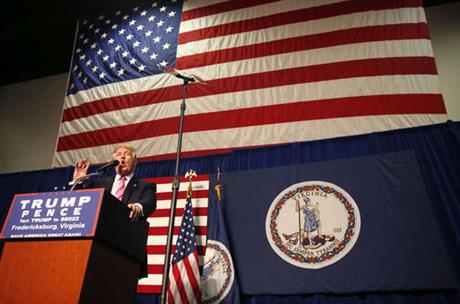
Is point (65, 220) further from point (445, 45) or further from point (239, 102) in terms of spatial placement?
point (445, 45)

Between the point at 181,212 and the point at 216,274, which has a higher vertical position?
the point at 181,212

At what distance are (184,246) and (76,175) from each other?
64.8 inches

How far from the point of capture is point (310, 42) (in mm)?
4527

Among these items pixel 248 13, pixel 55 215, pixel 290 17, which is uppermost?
pixel 248 13

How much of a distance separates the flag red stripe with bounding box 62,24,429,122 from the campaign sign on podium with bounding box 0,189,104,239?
10.7ft

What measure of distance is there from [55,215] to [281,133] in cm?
299

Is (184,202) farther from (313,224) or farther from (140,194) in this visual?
(140,194)

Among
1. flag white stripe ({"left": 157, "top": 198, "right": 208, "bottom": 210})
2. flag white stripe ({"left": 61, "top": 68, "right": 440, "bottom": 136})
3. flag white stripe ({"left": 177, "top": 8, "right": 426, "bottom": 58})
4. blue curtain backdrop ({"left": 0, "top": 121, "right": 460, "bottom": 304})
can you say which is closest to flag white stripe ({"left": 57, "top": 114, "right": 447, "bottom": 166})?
blue curtain backdrop ({"left": 0, "top": 121, "right": 460, "bottom": 304})

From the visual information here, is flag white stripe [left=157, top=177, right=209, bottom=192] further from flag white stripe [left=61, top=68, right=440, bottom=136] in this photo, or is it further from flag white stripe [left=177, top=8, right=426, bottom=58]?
flag white stripe [left=177, top=8, right=426, bottom=58]

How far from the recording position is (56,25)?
21.2ft

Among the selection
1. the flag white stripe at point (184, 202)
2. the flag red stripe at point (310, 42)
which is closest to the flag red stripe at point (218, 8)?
the flag red stripe at point (310, 42)

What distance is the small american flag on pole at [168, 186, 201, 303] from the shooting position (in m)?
3.24

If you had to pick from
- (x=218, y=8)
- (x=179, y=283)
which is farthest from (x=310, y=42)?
(x=179, y=283)

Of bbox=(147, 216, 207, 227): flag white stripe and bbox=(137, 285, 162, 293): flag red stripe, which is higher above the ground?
bbox=(147, 216, 207, 227): flag white stripe
